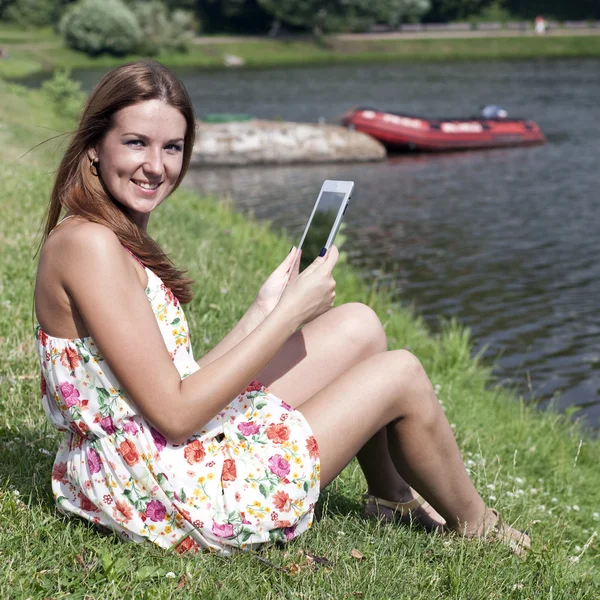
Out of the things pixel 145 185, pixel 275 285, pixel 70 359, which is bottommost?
pixel 70 359

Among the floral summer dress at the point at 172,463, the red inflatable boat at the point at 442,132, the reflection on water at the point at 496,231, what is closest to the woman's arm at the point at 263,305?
the floral summer dress at the point at 172,463

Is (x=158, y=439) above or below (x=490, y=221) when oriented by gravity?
above

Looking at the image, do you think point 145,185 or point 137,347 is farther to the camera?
point 145,185

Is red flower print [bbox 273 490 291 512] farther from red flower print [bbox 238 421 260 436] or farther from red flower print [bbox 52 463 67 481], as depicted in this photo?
red flower print [bbox 52 463 67 481]

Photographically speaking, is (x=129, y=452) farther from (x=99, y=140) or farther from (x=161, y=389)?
(x=99, y=140)

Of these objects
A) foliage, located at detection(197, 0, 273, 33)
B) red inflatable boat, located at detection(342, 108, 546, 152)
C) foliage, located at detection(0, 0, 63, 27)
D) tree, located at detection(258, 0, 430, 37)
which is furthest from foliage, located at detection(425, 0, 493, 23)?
red inflatable boat, located at detection(342, 108, 546, 152)

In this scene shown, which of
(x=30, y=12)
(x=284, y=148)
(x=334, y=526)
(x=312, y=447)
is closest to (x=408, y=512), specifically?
(x=334, y=526)

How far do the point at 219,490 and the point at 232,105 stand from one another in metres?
29.9

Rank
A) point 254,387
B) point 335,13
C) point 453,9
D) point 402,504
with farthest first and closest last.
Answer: point 453,9, point 335,13, point 402,504, point 254,387

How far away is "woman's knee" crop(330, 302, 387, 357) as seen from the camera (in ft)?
10.6

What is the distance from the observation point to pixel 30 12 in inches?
2473

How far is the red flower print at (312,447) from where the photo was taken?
2713mm

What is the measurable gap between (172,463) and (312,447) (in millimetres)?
425

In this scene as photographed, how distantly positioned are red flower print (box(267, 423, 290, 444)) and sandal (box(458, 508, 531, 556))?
2.61 feet
